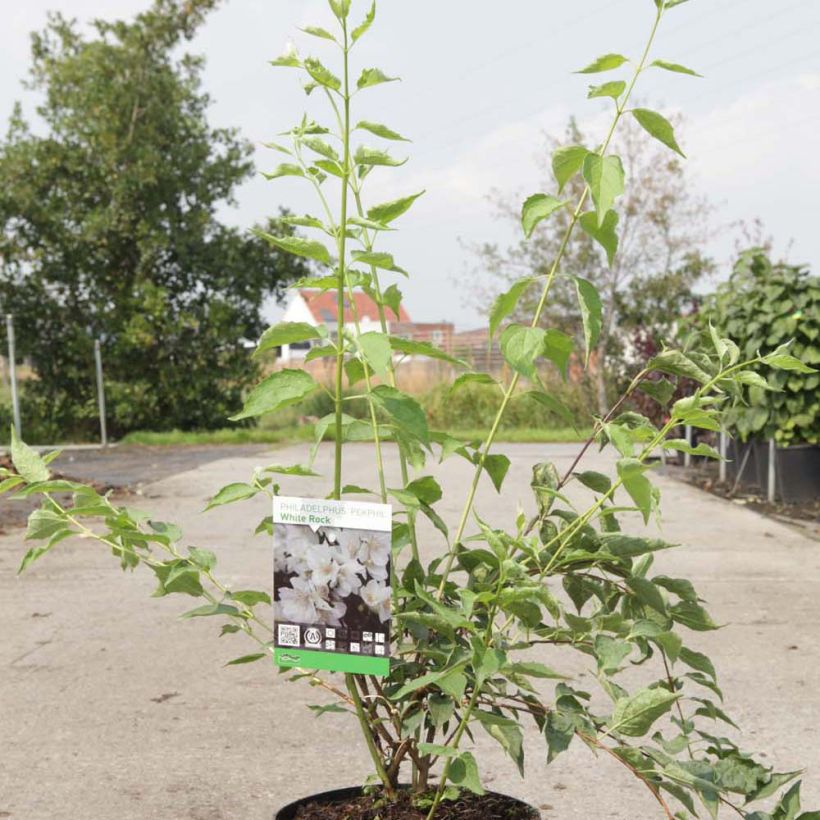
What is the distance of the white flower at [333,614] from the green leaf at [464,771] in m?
0.29

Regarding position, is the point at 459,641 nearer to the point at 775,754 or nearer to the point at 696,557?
the point at 775,754

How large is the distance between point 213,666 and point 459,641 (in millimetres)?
2800

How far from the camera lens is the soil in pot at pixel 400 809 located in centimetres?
229

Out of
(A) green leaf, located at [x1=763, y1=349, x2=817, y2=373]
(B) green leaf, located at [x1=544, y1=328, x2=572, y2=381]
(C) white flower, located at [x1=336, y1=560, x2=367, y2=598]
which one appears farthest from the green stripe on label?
(A) green leaf, located at [x1=763, y1=349, x2=817, y2=373]

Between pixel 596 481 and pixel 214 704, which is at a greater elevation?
pixel 596 481

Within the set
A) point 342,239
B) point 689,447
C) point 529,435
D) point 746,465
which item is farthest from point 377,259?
point 529,435

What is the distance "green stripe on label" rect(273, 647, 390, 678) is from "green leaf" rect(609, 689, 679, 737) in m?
0.37

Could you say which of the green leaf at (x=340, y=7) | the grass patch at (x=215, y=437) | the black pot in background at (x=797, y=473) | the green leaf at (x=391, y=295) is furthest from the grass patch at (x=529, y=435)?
the green leaf at (x=340, y=7)

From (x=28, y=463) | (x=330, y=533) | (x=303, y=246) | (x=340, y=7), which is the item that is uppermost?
(x=340, y=7)

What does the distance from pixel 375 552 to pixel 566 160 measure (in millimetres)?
679

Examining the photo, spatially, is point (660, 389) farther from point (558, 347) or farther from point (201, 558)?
point (201, 558)

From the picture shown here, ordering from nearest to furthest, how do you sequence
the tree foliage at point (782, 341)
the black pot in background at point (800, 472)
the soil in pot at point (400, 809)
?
the soil in pot at point (400, 809) < the tree foliage at point (782, 341) < the black pot in background at point (800, 472)

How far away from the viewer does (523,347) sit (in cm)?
181

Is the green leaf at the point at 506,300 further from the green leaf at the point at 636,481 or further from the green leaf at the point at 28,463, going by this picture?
the green leaf at the point at 28,463
